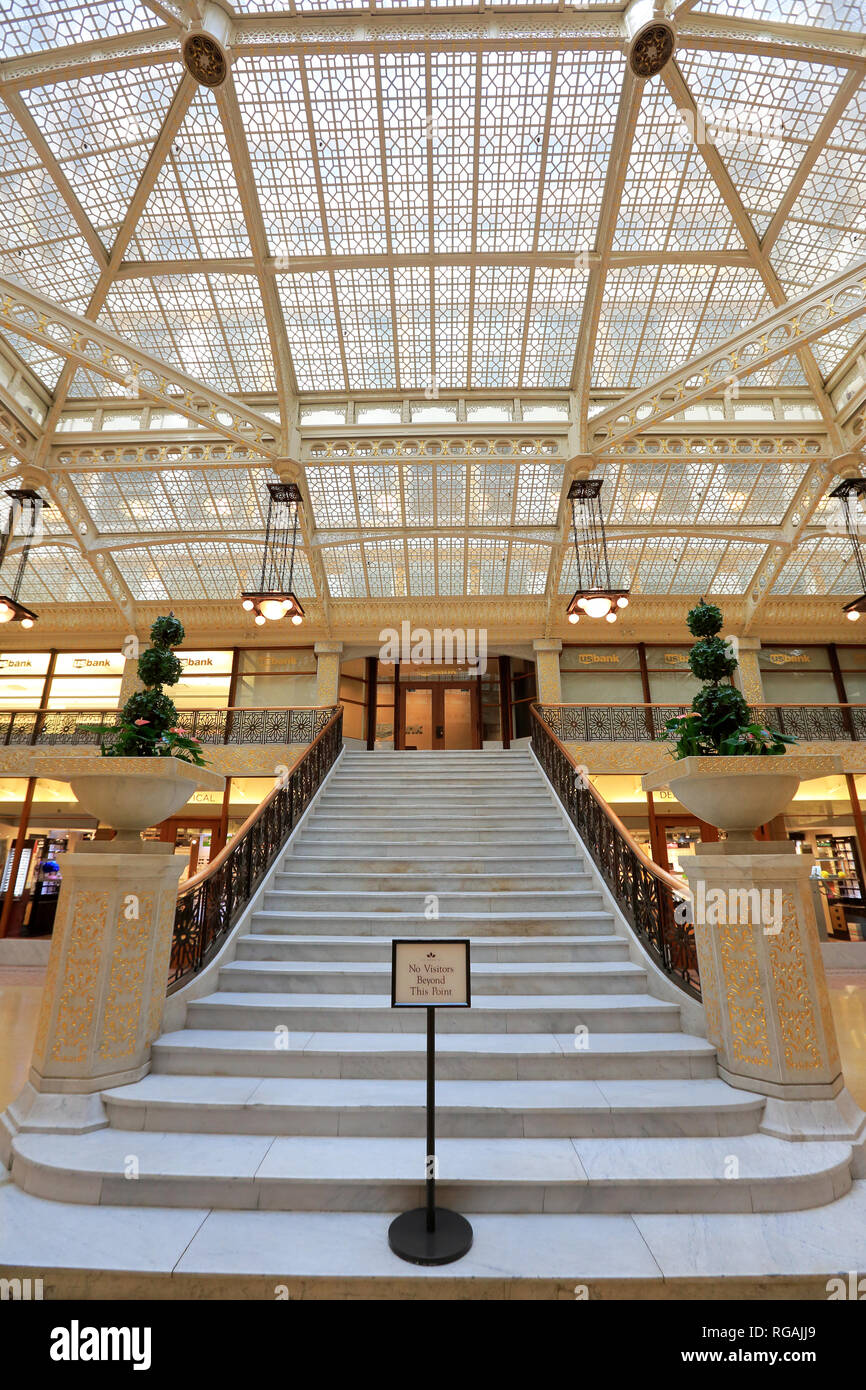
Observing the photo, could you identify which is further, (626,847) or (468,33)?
(468,33)

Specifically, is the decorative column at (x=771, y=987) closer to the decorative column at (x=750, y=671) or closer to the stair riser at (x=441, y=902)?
the stair riser at (x=441, y=902)

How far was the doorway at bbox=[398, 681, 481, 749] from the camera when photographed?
15.5 meters

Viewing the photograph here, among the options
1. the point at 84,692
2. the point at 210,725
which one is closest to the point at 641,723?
the point at 210,725

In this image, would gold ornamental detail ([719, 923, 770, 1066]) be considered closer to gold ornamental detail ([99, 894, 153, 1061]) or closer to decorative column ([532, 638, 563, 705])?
gold ornamental detail ([99, 894, 153, 1061])

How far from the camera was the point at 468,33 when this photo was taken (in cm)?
671

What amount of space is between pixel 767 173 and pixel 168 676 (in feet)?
32.6

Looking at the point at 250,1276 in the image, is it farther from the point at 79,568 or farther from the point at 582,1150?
the point at 79,568

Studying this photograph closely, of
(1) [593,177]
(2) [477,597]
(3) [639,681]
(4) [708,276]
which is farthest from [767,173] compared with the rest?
(3) [639,681]

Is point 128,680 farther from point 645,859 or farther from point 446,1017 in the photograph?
point 645,859

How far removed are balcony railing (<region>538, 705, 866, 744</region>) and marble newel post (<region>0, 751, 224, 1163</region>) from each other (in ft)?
29.4

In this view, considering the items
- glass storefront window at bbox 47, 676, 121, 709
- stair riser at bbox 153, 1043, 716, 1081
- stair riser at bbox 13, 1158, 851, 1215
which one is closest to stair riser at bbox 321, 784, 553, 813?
stair riser at bbox 153, 1043, 716, 1081

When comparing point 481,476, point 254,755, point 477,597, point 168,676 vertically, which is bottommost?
point 168,676

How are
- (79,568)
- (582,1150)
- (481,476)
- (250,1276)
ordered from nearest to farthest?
(250,1276)
(582,1150)
(481,476)
(79,568)
